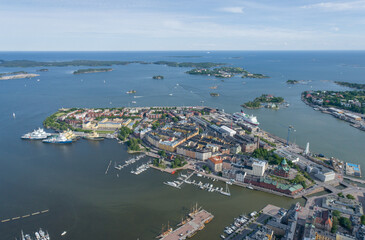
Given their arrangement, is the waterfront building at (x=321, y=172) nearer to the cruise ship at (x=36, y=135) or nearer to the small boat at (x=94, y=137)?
the small boat at (x=94, y=137)

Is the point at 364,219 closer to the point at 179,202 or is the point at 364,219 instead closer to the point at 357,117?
the point at 179,202

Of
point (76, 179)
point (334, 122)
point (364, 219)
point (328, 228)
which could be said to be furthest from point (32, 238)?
point (334, 122)

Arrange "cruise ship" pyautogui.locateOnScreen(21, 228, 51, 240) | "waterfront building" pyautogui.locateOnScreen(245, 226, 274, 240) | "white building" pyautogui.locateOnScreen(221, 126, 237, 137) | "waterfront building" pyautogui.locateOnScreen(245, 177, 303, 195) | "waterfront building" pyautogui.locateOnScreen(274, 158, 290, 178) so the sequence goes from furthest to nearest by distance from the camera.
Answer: "white building" pyautogui.locateOnScreen(221, 126, 237, 137), "waterfront building" pyautogui.locateOnScreen(274, 158, 290, 178), "waterfront building" pyautogui.locateOnScreen(245, 177, 303, 195), "cruise ship" pyautogui.locateOnScreen(21, 228, 51, 240), "waterfront building" pyautogui.locateOnScreen(245, 226, 274, 240)

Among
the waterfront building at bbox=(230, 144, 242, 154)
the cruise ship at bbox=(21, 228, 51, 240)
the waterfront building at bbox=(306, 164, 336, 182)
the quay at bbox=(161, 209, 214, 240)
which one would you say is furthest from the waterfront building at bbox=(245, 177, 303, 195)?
the cruise ship at bbox=(21, 228, 51, 240)

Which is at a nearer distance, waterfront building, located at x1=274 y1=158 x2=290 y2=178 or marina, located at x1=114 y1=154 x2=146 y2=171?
waterfront building, located at x1=274 y1=158 x2=290 y2=178

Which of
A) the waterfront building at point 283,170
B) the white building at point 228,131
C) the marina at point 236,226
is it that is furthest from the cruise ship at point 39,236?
the white building at point 228,131

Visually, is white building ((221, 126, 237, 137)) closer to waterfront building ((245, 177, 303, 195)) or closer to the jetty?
waterfront building ((245, 177, 303, 195))
